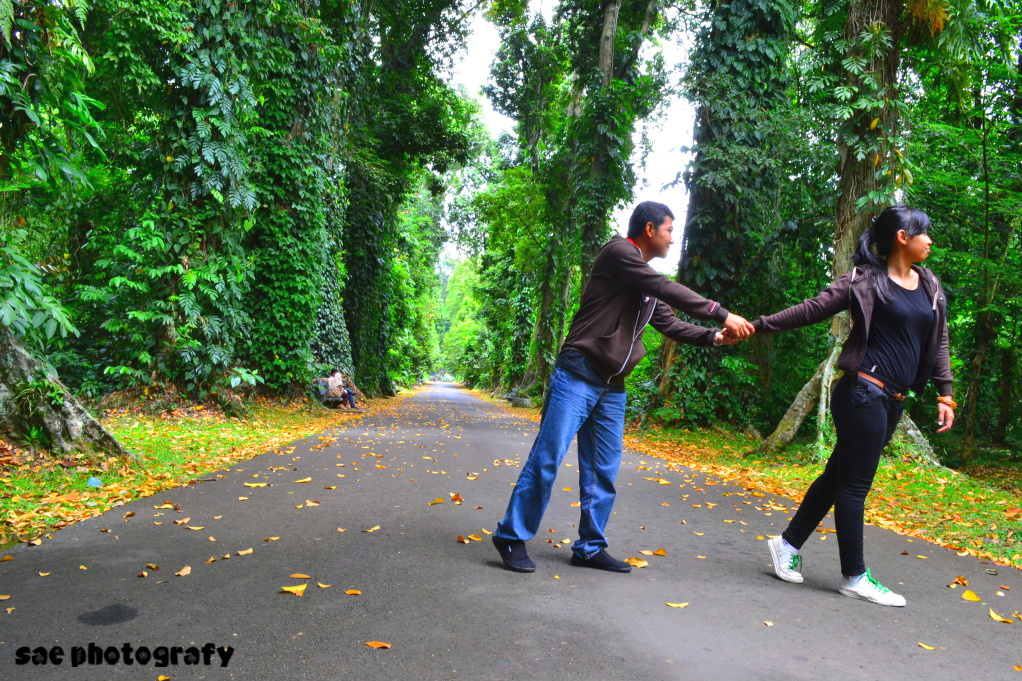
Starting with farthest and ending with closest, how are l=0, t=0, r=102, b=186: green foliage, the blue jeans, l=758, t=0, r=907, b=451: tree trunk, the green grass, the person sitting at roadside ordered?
the person sitting at roadside → l=758, t=0, r=907, b=451: tree trunk → the green grass → l=0, t=0, r=102, b=186: green foliage → the blue jeans

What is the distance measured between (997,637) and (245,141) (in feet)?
37.8

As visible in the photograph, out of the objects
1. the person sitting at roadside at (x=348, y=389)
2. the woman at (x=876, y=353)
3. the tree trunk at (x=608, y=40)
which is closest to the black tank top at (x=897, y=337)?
the woman at (x=876, y=353)

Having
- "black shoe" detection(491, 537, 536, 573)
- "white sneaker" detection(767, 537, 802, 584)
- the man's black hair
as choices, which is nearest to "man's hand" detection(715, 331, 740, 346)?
the man's black hair

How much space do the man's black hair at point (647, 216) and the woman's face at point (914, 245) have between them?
1308 millimetres

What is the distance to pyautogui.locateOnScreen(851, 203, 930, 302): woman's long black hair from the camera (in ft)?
12.8

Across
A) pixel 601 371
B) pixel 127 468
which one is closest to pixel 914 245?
pixel 601 371

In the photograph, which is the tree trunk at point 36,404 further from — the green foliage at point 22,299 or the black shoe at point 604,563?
the black shoe at point 604,563

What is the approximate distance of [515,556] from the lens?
13.2ft

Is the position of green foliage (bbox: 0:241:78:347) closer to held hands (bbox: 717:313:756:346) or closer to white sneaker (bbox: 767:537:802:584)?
held hands (bbox: 717:313:756:346)

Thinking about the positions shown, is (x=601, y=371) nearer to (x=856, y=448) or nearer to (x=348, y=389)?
(x=856, y=448)

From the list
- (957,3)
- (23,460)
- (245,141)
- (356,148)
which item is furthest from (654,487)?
(356,148)

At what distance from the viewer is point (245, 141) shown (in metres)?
11.3

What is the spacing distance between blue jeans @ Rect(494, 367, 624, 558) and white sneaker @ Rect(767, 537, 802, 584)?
41.4 inches

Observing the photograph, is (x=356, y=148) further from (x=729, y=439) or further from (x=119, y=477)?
(x=119, y=477)
